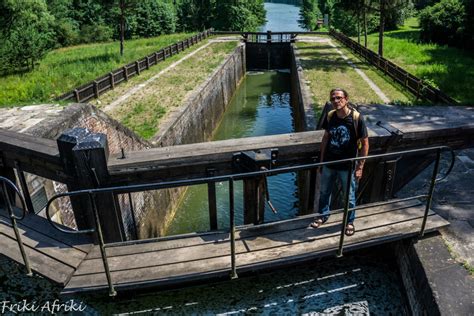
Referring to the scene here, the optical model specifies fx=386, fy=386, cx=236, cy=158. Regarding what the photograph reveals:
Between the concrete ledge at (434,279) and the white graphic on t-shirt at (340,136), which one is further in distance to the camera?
the white graphic on t-shirt at (340,136)

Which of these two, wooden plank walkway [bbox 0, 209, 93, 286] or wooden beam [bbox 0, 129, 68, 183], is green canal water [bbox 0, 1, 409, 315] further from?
wooden beam [bbox 0, 129, 68, 183]

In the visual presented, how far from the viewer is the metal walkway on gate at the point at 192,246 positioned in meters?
3.42

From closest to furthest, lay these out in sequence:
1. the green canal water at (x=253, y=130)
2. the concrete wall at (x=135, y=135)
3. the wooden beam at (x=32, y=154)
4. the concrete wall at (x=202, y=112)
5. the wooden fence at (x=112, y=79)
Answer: the wooden beam at (x=32, y=154) < the concrete wall at (x=135, y=135) < the green canal water at (x=253, y=130) < the concrete wall at (x=202, y=112) < the wooden fence at (x=112, y=79)

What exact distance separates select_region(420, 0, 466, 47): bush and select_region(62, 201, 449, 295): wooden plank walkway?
27.9m

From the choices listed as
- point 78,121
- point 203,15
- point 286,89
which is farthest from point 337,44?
point 203,15

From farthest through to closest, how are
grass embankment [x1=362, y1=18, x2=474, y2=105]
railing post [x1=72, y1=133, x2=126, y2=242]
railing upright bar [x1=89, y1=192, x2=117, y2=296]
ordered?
grass embankment [x1=362, y1=18, x2=474, y2=105] < railing post [x1=72, y1=133, x2=126, y2=242] < railing upright bar [x1=89, y1=192, x2=117, y2=296]

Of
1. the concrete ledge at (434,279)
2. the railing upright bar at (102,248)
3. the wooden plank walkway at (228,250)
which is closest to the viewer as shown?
the railing upright bar at (102,248)

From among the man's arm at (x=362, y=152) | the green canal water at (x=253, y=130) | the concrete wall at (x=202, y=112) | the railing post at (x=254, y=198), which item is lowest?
the green canal water at (x=253, y=130)

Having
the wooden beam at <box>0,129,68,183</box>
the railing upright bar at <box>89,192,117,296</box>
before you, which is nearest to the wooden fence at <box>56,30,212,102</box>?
the wooden beam at <box>0,129,68,183</box>

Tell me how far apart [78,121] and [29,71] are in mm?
18772

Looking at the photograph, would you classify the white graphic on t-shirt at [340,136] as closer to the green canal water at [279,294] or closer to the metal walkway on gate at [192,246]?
the metal walkway on gate at [192,246]

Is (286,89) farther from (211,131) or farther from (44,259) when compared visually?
(44,259)

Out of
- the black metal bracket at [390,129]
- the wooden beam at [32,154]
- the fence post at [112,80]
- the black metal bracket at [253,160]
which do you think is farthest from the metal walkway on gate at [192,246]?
the fence post at [112,80]

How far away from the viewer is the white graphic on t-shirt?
13.4 feet
